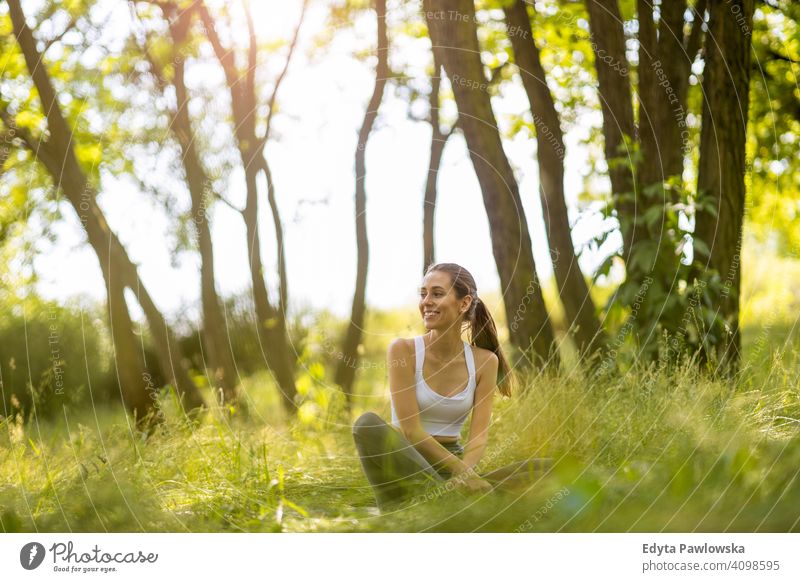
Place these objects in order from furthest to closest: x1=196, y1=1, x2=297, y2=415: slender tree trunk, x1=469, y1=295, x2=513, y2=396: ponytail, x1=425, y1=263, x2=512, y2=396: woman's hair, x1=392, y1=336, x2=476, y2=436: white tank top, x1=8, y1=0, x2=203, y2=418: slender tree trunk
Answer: x1=196, y1=1, x2=297, y2=415: slender tree trunk < x1=8, y1=0, x2=203, y2=418: slender tree trunk < x1=469, y1=295, x2=513, y2=396: ponytail < x1=425, y1=263, x2=512, y2=396: woman's hair < x1=392, y1=336, x2=476, y2=436: white tank top

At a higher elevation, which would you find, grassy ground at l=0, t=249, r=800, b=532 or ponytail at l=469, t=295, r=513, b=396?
ponytail at l=469, t=295, r=513, b=396

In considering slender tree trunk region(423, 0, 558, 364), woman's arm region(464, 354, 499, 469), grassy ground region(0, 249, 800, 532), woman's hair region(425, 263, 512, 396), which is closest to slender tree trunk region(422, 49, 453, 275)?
slender tree trunk region(423, 0, 558, 364)

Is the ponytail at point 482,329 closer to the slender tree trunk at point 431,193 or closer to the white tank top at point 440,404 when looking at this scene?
the white tank top at point 440,404

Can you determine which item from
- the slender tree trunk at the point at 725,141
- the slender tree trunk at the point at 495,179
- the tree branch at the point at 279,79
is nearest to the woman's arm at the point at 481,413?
the slender tree trunk at the point at 495,179

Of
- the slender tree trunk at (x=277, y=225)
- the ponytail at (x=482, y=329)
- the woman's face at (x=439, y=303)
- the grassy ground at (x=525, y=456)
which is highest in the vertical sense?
the slender tree trunk at (x=277, y=225)

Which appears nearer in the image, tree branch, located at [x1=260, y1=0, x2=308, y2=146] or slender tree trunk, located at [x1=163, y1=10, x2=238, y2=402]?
slender tree trunk, located at [x1=163, y1=10, x2=238, y2=402]

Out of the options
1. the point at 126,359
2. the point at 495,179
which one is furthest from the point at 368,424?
the point at 126,359

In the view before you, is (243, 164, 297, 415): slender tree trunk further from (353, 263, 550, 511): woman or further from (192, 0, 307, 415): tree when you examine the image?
(353, 263, 550, 511): woman

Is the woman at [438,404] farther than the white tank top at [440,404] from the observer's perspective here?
No

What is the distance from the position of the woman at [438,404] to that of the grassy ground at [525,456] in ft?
0.44

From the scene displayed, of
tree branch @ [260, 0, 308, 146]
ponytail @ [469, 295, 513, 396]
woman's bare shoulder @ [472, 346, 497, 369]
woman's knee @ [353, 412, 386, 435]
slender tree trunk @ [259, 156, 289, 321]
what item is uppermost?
tree branch @ [260, 0, 308, 146]

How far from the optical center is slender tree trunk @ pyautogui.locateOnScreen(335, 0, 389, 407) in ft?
24.5

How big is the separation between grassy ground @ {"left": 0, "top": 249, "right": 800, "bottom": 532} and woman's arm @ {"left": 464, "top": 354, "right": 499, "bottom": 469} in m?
0.25

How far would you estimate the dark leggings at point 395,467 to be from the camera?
15.3ft
